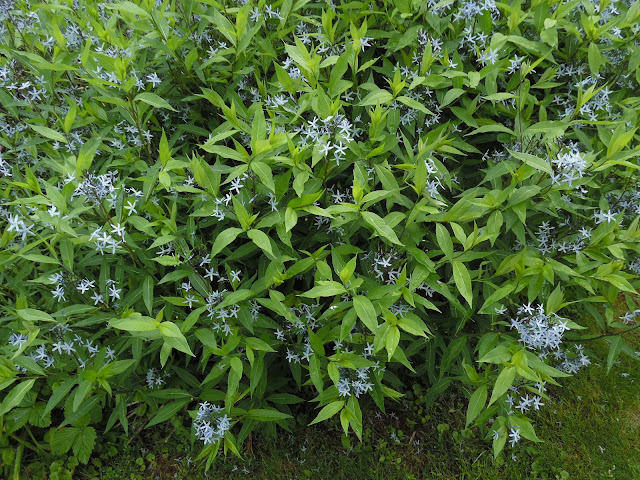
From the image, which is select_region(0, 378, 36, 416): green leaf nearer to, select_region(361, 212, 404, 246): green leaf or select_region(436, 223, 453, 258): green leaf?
select_region(361, 212, 404, 246): green leaf

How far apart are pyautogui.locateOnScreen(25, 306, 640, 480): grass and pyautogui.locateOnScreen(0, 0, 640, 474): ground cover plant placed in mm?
418

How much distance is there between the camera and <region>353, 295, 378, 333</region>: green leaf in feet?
6.03

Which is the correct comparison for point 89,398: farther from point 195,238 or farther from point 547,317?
point 547,317

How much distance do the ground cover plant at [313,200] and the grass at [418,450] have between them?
42cm

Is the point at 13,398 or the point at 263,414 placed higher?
the point at 13,398

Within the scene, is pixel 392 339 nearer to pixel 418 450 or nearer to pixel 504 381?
pixel 504 381

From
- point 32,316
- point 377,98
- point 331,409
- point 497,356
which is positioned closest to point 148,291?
point 32,316

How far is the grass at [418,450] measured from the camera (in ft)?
9.88

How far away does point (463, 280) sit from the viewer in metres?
1.97

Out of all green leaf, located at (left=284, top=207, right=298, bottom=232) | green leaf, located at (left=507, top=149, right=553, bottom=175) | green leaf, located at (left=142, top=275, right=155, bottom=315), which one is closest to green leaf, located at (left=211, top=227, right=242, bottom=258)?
green leaf, located at (left=284, top=207, right=298, bottom=232)

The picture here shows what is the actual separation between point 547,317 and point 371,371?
87cm

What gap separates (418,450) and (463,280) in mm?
1632

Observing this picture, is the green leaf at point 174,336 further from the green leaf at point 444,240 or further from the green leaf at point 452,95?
the green leaf at point 452,95

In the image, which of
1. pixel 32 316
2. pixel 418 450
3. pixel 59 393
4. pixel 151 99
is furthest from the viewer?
pixel 418 450
